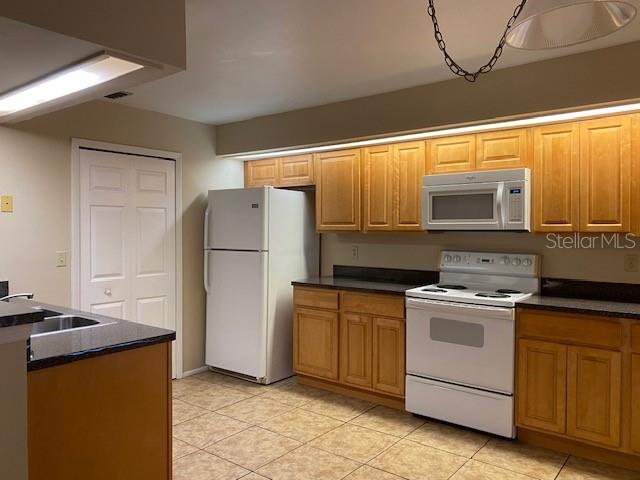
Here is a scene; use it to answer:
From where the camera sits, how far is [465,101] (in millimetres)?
3285

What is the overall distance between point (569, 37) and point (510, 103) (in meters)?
1.56

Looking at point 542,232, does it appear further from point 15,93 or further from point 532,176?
point 15,93

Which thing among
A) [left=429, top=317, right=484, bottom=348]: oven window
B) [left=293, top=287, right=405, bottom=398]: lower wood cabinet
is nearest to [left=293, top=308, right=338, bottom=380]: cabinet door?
[left=293, top=287, right=405, bottom=398]: lower wood cabinet

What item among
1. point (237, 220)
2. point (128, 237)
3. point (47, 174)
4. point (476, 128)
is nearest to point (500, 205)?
point (476, 128)

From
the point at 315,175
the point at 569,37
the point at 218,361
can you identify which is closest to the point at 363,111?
the point at 315,175

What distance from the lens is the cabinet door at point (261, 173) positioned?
15.4 feet

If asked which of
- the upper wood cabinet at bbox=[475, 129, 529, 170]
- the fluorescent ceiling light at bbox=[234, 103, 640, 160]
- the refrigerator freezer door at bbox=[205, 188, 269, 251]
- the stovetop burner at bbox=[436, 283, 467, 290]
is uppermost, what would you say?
the fluorescent ceiling light at bbox=[234, 103, 640, 160]

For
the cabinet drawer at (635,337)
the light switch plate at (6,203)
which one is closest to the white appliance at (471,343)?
the cabinet drawer at (635,337)

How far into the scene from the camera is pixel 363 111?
3809mm

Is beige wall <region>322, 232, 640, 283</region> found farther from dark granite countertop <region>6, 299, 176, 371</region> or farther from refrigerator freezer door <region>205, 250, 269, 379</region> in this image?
dark granite countertop <region>6, 299, 176, 371</region>

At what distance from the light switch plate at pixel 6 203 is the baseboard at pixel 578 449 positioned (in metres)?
3.66

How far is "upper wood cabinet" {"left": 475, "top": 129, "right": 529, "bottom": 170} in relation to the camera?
329cm

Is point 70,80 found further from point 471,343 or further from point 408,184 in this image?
point 471,343

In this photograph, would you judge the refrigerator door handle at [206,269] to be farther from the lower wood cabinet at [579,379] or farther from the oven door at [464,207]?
the lower wood cabinet at [579,379]
